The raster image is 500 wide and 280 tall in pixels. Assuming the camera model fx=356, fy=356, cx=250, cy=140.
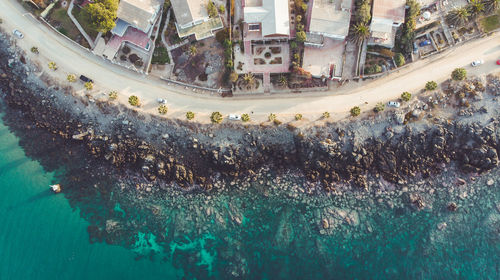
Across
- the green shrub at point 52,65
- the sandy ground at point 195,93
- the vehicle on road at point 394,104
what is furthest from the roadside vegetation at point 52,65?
the vehicle on road at point 394,104

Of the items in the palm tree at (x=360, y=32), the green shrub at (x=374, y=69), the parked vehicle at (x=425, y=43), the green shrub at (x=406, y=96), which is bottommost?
the green shrub at (x=406, y=96)

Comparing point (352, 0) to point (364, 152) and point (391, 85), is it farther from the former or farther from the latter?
point (364, 152)

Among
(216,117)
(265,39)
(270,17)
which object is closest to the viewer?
(270,17)

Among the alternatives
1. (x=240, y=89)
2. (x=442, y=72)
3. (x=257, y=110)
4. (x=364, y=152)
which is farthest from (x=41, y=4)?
(x=442, y=72)

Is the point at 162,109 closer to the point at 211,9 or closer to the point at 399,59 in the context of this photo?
the point at 211,9

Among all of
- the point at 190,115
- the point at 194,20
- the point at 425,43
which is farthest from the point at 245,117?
the point at 425,43

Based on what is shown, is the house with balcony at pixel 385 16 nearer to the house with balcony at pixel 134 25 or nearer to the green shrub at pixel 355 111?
the green shrub at pixel 355 111

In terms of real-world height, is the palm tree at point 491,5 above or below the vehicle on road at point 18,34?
above
